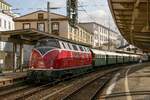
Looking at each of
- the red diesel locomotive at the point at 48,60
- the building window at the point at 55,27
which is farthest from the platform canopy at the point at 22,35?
the building window at the point at 55,27

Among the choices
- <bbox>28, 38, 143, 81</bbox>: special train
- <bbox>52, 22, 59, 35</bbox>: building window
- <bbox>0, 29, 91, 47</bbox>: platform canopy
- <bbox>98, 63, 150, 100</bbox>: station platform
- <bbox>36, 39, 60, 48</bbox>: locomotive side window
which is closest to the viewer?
<bbox>98, 63, 150, 100</bbox>: station platform

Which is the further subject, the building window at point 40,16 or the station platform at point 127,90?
the building window at point 40,16

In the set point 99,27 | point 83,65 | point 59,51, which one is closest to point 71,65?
point 59,51

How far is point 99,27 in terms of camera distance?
13975 centimetres

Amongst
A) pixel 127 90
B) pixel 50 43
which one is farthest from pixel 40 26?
pixel 127 90

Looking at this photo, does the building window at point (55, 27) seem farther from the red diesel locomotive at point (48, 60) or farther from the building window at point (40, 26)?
the red diesel locomotive at point (48, 60)

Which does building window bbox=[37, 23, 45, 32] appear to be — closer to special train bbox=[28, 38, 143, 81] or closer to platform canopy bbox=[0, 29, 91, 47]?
platform canopy bbox=[0, 29, 91, 47]

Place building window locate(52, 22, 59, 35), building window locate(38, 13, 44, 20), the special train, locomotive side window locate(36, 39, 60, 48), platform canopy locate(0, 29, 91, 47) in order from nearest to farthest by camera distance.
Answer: the special train < locomotive side window locate(36, 39, 60, 48) < platform canopy locate(0, 29, 91, 47) < building window locate(52, 22, 59, 35) < building window locate(38, 13, 44, 20)

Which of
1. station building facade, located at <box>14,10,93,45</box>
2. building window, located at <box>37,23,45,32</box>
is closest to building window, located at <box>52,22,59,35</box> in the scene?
station building facade, located at <box>14,10,93,45</box>

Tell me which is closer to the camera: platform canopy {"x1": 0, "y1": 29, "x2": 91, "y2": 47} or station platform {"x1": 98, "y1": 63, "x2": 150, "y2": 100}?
station platform {"x1": 98, "y1": 63, "x2": 150, "y2": 100}

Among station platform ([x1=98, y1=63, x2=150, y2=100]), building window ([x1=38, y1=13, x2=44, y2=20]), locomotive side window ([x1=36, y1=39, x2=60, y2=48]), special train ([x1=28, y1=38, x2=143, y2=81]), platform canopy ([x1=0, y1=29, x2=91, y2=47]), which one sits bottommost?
station platform ([x1=98, y1=63, x2=150, y2=100])

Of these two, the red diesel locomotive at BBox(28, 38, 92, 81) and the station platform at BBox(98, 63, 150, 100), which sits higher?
the red diesel locomotive at BBox(28, 38, 92, 81)

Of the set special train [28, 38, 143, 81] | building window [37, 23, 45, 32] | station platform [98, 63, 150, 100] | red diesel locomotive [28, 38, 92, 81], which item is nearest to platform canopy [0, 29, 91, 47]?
special train [28, 38, 143, 81]

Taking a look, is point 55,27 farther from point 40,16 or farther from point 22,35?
point 22,35
